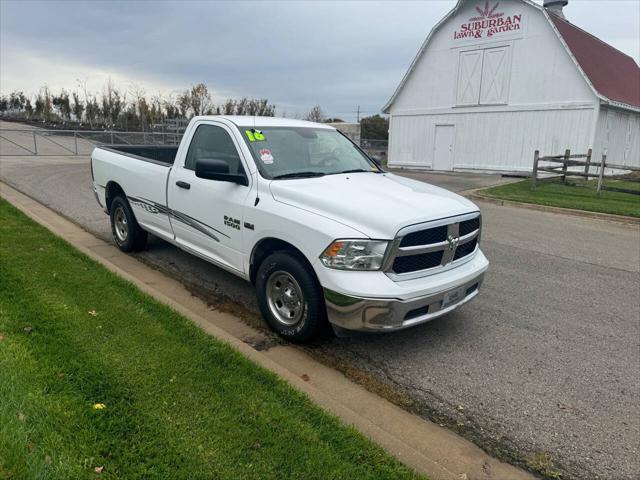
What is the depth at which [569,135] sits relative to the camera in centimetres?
1989

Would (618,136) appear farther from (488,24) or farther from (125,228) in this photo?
(125,228)

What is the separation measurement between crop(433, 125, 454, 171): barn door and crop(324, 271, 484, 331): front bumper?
2124cm

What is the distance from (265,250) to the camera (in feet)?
14.6

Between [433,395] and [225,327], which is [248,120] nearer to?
[225,327]

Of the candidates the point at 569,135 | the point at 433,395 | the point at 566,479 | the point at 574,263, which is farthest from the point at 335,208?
the point at 569,135

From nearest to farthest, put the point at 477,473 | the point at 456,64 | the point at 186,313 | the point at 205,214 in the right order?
the point at 477,473
the point at 186,313
the point at 205,214
the point at 456,64

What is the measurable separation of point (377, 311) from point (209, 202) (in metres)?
2.25

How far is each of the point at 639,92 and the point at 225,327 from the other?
26422 millimetres

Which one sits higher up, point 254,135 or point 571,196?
point 254,135

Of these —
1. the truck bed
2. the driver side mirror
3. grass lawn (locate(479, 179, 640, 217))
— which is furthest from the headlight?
grass lawn (locate(479, 179, 640, 217))

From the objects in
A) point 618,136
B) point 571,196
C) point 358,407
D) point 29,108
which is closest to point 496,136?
point 618,136

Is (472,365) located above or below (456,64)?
below

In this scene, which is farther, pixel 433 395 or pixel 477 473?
pixel 433 395

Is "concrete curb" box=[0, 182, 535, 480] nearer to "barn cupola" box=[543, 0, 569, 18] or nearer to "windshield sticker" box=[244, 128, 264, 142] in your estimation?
"windshield sticker" box=[244, 128, 264, 142]
